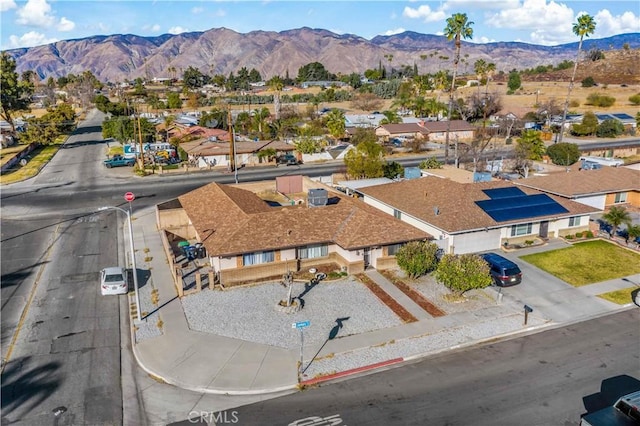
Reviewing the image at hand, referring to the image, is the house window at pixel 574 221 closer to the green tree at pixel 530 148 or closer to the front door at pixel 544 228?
the front door at pixel 544 228

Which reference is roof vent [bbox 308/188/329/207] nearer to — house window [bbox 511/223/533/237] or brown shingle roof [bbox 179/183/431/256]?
brown shingle roof [bbox 179/183/431/256]

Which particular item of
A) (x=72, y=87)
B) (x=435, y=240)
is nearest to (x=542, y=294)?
(x=435, y=240)

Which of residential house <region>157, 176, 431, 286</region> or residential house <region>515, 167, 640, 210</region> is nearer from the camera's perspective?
residential house <region>157, 176, 431, 286</region>

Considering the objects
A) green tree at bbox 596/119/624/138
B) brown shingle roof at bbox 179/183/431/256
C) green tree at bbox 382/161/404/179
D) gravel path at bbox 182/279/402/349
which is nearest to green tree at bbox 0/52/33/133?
brown shingle roof at bbox 179/183/431/256

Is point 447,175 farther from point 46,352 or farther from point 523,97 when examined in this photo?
point 523,97

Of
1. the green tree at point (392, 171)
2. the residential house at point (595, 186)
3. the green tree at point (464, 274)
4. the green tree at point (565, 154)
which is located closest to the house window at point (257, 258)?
the green tree at point (464, 274)

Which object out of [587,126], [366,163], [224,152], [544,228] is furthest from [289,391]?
[587,126]
